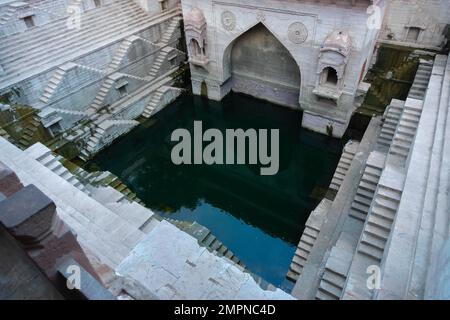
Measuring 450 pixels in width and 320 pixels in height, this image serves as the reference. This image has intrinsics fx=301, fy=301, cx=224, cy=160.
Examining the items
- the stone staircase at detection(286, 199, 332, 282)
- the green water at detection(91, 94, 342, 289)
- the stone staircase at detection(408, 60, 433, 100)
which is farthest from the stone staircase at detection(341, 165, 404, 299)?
the stone staircase at detection(408, 60, 433, 100)

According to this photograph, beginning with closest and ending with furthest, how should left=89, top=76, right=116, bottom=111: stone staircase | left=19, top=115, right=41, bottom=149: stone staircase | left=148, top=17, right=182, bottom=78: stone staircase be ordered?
left=19, top=115, right=41, bottom=149: stone staircase, left=89, top=76, right=116, bottom=111: stone staircase, left=148, top=17, right=182, bottom=78: stone staircase

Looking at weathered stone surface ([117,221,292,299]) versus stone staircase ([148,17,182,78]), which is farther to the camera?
stone staircase ([148,17,182,78])

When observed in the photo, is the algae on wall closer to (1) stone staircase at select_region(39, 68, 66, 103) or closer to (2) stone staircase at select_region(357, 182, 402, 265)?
(2) stone staircase at select_region(357, 182, 402, 265)

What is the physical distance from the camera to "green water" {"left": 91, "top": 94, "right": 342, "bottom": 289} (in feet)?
29.5

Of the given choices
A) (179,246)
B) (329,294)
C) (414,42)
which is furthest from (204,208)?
(414,42)

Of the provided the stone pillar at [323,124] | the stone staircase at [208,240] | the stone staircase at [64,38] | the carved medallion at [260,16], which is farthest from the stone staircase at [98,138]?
the stone pillar at [323,124]

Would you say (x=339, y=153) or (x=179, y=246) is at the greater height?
(x=179, y=246)

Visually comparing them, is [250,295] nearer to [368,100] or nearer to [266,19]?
[266,19]

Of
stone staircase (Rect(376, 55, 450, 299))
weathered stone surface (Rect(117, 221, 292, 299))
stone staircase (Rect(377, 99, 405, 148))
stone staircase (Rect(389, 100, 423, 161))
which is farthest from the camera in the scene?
stone staircase (Rect(377, 99, 405, 148))

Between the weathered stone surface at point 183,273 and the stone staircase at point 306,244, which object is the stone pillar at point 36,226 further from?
the stone staircase at point 306,244

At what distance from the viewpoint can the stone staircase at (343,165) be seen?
31.6 ft

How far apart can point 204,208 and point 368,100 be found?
24.6ft

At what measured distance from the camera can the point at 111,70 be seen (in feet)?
40.8

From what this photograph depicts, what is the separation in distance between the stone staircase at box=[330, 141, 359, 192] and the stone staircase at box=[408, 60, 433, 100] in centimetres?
257
